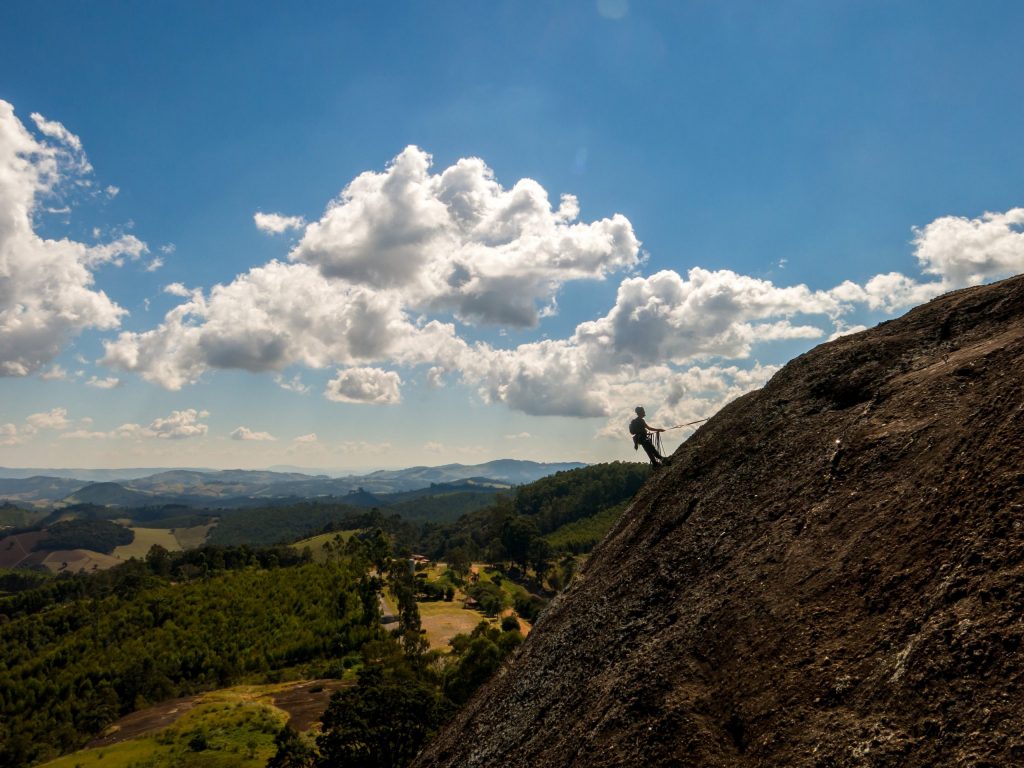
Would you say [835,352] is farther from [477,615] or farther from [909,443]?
[477,615]

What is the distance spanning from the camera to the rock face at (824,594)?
307 inches

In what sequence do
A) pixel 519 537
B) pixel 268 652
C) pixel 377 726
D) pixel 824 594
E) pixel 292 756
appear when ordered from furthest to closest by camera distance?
pixel 519 537 < pixel 268 652 < pixel 292 756 < pixel 377 726 < pixel 824 594

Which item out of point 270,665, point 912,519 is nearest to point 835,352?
point 912,519

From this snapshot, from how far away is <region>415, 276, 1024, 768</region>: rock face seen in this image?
7785 millimetres

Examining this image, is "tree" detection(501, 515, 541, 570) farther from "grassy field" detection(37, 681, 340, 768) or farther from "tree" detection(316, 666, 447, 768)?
"tree" detection(316, 666, 447, 768)

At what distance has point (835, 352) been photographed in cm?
1734

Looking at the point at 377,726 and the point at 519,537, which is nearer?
the point at 377,726

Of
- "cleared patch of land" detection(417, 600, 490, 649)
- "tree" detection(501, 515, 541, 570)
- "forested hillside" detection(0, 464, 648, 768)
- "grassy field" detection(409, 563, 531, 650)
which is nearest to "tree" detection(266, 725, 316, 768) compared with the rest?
"forested hillside" detection(0, 464, 648, 768)

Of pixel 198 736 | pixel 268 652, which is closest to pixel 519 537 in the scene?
pixel 268 652

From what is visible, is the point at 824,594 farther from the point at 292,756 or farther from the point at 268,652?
the point at 268,652

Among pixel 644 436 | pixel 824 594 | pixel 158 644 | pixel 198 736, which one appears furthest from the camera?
pixel 158 644

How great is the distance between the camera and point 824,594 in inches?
401

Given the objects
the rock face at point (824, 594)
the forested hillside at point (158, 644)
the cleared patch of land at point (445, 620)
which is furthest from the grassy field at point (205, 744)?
the rock face at point (824, 594)

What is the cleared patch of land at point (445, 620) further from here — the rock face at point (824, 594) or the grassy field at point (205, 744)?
the rock face at point (824, 594)
